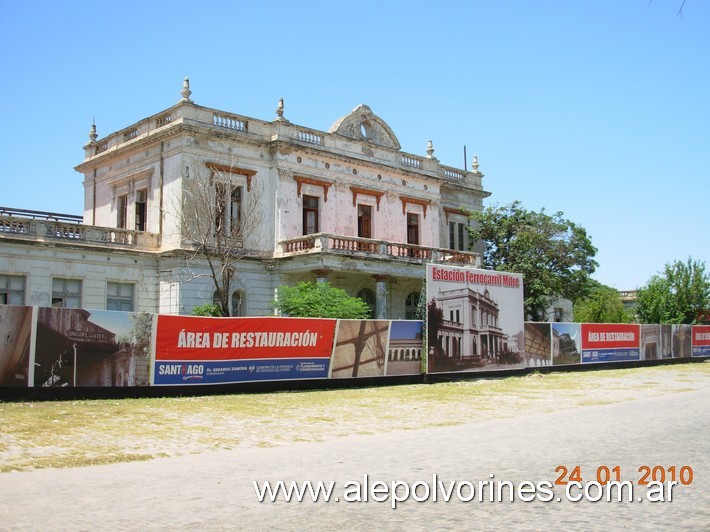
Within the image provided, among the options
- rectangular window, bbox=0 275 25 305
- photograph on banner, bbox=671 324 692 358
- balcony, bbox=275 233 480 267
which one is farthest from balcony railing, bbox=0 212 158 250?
photograph on banner, bbox=671 324 692 358

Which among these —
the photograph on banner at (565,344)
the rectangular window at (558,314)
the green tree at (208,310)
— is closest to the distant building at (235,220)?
the green tree at (208,310)

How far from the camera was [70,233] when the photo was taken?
29078 millimetres

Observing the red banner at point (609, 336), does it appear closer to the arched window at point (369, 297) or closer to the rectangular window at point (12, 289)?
the arched window at point (369, 297)

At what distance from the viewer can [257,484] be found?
847 cm

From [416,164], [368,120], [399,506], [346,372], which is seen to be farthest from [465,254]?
[399,506]

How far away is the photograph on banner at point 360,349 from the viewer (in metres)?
22.1

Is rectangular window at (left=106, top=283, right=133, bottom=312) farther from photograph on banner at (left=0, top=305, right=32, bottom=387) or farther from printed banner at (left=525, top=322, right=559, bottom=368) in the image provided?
printed banner at (left=525, top=322, right=559, bottom=368)

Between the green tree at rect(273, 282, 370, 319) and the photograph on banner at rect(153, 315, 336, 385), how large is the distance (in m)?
6.53

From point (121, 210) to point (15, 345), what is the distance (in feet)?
64.2

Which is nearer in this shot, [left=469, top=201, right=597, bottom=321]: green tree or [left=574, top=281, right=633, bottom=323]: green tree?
[left=469, top=201, right=597, bottom=321]: green tree

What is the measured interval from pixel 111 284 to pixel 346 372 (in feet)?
41.8

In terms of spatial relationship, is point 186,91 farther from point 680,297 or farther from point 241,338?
point 680,297

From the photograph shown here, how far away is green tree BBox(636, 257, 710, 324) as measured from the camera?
53.4 metres

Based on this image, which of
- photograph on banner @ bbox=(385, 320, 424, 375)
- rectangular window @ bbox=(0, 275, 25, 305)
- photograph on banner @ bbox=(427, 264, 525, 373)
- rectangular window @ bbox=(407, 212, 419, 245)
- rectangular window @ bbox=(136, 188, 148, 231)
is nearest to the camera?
photograph on banner @ bbox=(385, 320, 424, 375)
